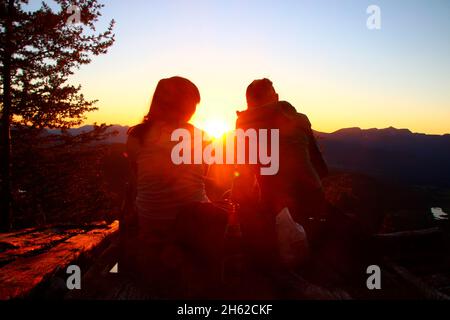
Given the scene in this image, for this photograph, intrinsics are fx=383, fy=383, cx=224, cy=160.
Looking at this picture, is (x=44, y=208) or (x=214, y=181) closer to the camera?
(x=214, y=181)

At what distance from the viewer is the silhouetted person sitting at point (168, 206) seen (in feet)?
8.73

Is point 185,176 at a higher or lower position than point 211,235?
higher

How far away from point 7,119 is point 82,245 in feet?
31.0

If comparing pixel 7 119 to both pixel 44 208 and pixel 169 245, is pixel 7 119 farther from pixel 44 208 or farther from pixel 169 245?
pixel 169 245

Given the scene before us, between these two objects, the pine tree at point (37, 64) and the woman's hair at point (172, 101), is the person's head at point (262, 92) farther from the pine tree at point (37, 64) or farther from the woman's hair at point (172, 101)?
the pine tree at point (37, 64)

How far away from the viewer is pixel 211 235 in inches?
104

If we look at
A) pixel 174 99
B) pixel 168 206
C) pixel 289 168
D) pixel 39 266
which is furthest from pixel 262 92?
pixel 39 266

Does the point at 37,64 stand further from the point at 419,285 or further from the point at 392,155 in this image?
the point at 392,155

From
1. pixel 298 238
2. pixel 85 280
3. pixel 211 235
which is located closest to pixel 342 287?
pixel 298 238

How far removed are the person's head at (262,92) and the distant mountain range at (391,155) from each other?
8764 cm

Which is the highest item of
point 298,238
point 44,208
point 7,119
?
point 7,119

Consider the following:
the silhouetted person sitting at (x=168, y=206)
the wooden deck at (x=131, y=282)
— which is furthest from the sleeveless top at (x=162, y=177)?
the wooden deck at (x=131, y=282)

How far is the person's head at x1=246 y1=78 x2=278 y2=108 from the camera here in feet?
14.1
